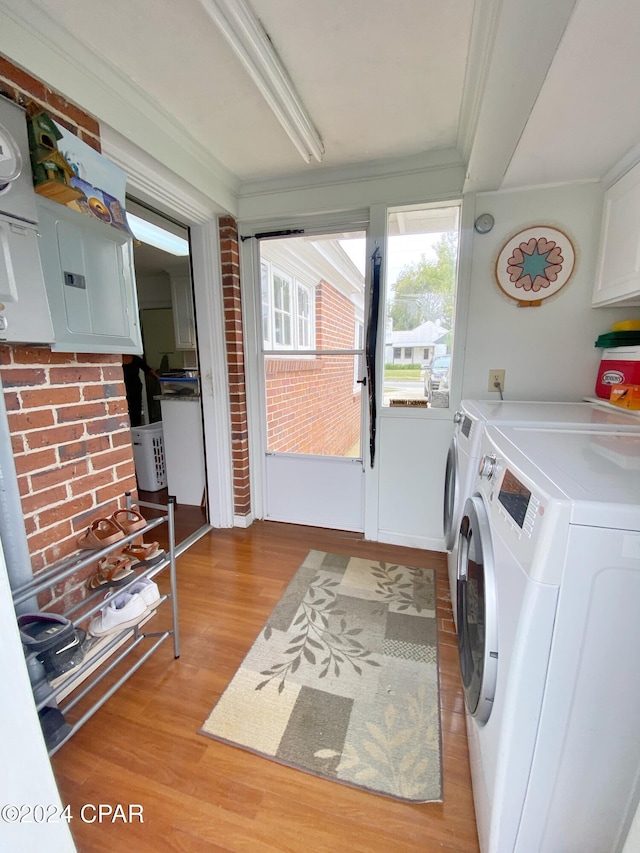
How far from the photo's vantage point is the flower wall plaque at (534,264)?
70.0 inches

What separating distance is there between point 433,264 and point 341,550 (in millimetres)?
1917

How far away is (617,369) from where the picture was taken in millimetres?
1610

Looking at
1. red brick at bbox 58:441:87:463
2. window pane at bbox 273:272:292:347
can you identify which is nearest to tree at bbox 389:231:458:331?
window pane at bbox 273:272:292:347

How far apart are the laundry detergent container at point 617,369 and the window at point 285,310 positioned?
170 centimetres

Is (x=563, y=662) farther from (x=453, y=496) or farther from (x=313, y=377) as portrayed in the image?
(x=313, y=377)

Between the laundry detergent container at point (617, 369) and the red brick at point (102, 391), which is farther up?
the laundry detergent container at point (617, 369)

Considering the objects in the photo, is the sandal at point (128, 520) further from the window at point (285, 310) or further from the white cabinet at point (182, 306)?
the white cabinet at point (182, 306)

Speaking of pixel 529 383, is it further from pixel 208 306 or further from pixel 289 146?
pixel 208 306

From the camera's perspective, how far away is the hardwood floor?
2.98 feet

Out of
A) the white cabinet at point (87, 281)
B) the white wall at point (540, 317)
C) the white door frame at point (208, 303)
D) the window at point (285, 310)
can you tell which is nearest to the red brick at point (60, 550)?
the white cabinet at point (87, 281)

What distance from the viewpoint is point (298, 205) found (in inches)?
84.4

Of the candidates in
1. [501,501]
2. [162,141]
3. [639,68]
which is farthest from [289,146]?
[501,501]

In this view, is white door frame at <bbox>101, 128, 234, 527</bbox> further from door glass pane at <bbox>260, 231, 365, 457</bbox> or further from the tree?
the tree

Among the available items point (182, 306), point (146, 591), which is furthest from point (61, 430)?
point (182, 306)
